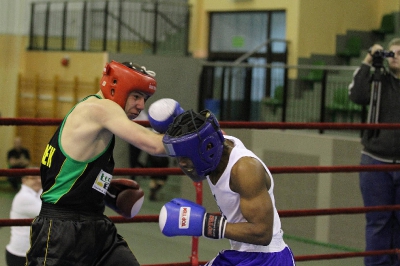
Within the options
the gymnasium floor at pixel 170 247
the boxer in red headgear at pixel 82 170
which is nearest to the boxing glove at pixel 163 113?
the boxer in red headgear at pixel 82 170

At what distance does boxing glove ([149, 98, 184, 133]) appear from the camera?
328 centimetres

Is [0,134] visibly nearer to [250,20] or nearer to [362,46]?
[250,20]

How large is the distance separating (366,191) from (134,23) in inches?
384

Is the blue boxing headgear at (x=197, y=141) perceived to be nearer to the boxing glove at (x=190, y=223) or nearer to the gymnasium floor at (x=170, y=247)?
the boxing glove at (x=190, y=223)

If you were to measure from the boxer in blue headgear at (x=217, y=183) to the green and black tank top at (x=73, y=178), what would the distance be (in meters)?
0.38

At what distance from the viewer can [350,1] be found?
1283 cm

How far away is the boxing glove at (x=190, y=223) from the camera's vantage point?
3.00 metres

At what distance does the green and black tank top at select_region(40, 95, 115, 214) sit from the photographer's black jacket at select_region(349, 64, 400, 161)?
2391 millimetres

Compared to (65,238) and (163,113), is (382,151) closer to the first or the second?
(163,113)

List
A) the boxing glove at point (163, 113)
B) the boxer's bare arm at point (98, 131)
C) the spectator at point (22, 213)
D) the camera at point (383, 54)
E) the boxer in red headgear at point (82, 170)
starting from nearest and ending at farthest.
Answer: the boxer's bare arm at point (98, 131)
the boxer in red headgear at point (82, 170)
the boxing glove at point (163, 113)
the camera at point (383, 54)
the spectator at point (22, 213)

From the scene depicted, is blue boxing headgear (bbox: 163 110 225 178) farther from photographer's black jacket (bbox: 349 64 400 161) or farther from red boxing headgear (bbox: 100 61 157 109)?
photographer's black jacket (bbox: 349 64 400 161)

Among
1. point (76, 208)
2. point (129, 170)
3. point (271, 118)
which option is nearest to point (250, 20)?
point (271, 118)

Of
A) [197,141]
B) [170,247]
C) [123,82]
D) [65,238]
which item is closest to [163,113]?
[123,82]

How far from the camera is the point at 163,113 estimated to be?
129 inches
